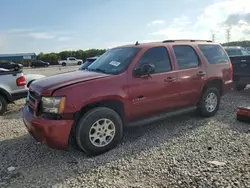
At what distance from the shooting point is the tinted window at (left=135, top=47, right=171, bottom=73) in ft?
14.8

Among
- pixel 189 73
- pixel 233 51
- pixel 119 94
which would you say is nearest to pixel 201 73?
pixel 189 73

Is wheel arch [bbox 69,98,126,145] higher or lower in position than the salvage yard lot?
higher

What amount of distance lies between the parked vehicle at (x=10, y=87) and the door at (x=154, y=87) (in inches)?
170

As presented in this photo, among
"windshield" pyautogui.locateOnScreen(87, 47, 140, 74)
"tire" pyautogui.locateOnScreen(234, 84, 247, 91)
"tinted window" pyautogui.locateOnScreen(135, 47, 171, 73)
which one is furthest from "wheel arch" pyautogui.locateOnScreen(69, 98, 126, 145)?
"tire" pyautogui.locateOnScreen(234, 84, 247, 91)

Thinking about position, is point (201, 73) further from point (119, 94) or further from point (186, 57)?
point (119, 94)

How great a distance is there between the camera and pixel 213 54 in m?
5.80

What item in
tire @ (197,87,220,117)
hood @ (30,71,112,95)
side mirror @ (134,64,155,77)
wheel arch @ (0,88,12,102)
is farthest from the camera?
wheel arch @ (0,88,12,102)

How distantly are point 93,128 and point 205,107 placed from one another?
9.72ft

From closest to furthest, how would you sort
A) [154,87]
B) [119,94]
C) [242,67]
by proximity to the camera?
[119,94] < [154,87] < [242,67]

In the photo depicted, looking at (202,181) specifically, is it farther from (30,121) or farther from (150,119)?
(30,121)

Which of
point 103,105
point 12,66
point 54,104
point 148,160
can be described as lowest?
point 148,160

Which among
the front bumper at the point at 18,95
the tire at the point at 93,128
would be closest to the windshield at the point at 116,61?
the tire at the point at 93,128

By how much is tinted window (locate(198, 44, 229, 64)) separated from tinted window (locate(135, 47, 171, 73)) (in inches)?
49.9

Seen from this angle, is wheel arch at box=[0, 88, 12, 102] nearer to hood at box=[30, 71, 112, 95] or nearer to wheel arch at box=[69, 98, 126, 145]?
hood at box=[30, 71, 112, 95]
